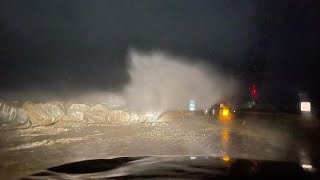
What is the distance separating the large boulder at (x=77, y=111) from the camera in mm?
22281

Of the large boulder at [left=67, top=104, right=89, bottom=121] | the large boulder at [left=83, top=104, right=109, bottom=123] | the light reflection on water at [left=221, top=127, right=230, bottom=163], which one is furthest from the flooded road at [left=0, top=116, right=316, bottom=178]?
the large boulder at [left=67, top=104, right=89, bottom=121]

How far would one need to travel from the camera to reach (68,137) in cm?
1538

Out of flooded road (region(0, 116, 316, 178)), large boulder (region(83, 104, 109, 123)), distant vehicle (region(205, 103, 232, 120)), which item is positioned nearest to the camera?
flooded road (region(0, 116, 316, 178))

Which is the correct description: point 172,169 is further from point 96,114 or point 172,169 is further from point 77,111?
point 77,111

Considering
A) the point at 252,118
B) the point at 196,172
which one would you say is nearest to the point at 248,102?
the point at 252,118

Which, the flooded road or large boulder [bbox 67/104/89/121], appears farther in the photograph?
large boulder [bbox 67/104/89/121]

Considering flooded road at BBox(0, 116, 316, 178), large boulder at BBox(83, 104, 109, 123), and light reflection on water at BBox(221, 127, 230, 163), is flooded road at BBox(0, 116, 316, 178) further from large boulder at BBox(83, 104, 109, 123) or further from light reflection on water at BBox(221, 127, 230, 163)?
large boulder at BBox(83, 104, 109, 123)

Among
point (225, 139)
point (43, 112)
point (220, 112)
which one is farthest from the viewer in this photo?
point (220, 112)

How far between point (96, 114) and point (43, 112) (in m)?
2.93

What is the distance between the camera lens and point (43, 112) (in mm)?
21844

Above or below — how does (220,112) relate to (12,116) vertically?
above

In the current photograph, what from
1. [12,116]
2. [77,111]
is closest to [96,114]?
[77,111]

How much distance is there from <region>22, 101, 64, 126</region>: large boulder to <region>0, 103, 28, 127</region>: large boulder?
58 centimetres

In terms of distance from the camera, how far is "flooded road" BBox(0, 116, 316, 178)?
11.0 meters
